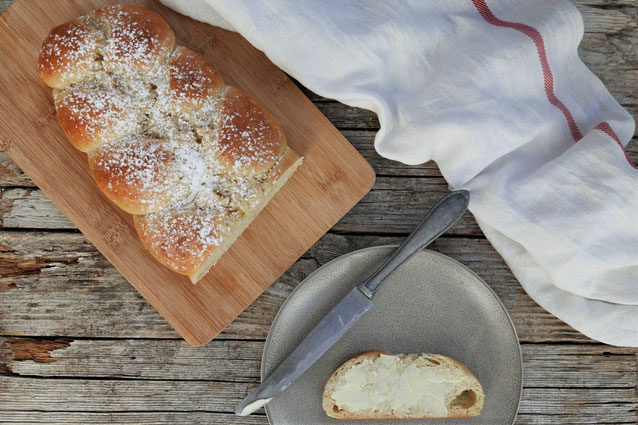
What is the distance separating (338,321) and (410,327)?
0.26m

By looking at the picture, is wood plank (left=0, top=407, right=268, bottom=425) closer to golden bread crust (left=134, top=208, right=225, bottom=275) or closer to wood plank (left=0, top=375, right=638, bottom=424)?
wood plank (left=0, top=375, right=638, bottom=424)

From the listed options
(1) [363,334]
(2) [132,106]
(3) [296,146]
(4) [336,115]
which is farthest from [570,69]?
(2) [132,106]

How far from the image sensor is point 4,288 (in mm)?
1662

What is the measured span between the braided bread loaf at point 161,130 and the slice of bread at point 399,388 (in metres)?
0.55

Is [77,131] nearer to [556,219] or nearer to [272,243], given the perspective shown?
[272,243]

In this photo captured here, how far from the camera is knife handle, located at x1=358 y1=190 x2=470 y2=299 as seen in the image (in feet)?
4.87

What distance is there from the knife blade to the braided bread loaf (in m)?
0.38

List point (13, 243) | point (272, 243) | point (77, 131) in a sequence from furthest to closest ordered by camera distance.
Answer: point (13, 243)
point (272, 243)
point (77, 131)

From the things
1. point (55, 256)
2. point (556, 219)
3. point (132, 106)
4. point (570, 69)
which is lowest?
point (556, 219)

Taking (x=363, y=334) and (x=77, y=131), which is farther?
(x=363, y=334)

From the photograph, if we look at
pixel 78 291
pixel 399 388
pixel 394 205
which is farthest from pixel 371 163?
pixel 78 291

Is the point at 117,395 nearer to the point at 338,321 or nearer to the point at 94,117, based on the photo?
the point at 338,321

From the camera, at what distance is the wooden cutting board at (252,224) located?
4.91 feet

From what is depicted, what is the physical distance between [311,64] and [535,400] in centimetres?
128
